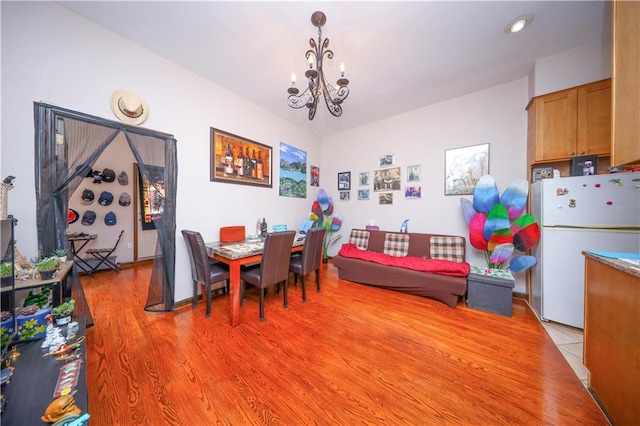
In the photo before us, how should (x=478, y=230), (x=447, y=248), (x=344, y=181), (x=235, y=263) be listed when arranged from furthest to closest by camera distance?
(x=344, y=181), (x=447, y=248), (x=478, y=230), (x=235, y=263)

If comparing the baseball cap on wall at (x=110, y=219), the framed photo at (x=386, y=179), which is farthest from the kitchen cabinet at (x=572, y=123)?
the baseball cap on wall at (x=110, y=219)

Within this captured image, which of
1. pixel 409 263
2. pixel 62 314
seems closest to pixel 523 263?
pixel 409 263

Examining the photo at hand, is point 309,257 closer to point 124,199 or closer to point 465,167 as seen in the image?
point 465,167

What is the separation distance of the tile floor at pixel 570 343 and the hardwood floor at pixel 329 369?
0.20ft

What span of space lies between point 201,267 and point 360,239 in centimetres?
260

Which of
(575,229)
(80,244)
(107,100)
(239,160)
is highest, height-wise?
(107,100)

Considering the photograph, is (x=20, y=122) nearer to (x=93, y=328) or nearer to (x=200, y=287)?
(x=93, y=328)

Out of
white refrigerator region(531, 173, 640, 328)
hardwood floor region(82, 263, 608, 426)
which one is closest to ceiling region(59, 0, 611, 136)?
white refrigerator region(531, 173, 640, 328)

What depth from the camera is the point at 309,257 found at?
8.88 ft

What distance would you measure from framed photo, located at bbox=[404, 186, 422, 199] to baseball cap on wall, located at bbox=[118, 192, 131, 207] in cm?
566

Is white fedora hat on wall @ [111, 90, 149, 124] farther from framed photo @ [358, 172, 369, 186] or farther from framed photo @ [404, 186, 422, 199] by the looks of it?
framed photo @ [404, 186, 422, 199]

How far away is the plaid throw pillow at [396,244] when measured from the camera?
11.0 ft

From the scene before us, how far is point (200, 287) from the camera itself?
8.62ft

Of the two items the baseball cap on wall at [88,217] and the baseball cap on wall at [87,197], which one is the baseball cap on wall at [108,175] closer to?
the baseball cap on wall at [87,197]
